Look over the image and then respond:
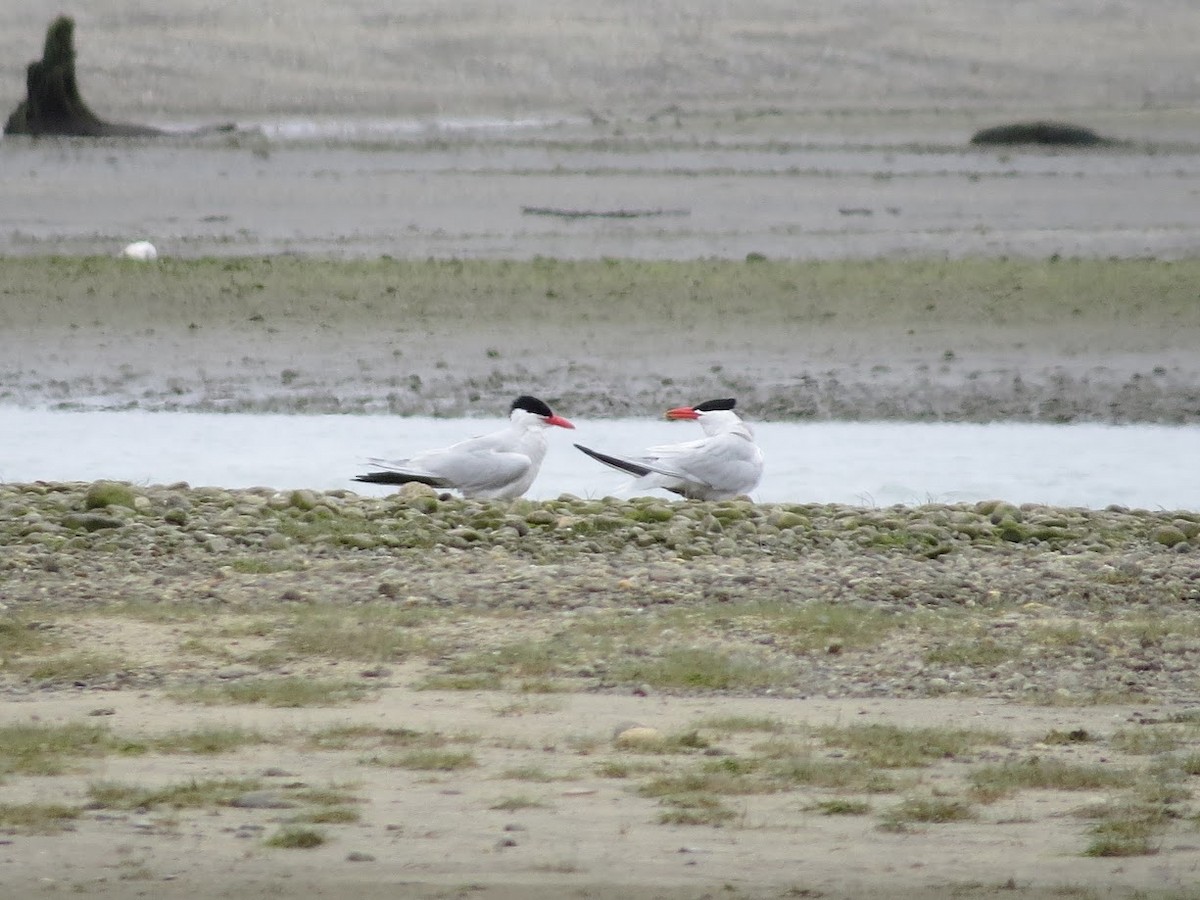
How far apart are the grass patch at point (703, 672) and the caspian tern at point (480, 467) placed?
4005 mm

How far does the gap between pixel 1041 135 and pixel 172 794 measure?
31.0 metres

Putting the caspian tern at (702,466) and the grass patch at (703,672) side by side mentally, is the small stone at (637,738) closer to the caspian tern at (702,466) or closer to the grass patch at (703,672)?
the grass patch at (703,672)

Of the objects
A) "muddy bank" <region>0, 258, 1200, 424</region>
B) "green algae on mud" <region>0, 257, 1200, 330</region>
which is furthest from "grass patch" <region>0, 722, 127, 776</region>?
"green algae on mud" <region>0, 257, 1200, 330</region>

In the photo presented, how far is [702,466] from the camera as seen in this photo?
35.8ft

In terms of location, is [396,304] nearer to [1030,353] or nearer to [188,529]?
[1030,353]

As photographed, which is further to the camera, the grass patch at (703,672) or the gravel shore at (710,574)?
the gravel shore at (710,574)

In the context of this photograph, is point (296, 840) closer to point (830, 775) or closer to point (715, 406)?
point (830, 775)

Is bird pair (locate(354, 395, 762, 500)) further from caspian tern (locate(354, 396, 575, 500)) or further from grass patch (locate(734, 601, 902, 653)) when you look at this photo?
grass patch (locate(734, 601, 902, 653))

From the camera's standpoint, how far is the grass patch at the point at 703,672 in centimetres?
654

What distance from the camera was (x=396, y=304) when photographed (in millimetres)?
17953

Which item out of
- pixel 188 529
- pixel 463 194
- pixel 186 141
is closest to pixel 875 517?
pixel 188 529

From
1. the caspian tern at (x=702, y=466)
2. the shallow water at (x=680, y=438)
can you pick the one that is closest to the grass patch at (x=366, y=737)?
the caspian tern at (x=702, y=466)

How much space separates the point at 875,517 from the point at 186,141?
2525 cm

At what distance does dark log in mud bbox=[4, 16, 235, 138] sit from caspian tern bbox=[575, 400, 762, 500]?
78.3 ft
